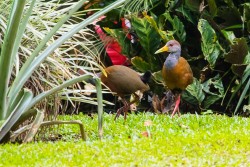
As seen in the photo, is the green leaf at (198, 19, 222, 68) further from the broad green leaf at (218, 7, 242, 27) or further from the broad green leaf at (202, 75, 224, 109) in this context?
the broad green leaf at (218, 7, 242, 27)

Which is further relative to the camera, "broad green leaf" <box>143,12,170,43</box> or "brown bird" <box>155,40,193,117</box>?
"broad green leaf" <box>143,12,170,43</box>

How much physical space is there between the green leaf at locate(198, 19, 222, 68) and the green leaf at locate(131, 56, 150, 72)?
0.90 m

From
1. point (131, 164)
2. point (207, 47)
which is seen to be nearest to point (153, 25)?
point (207, 47)

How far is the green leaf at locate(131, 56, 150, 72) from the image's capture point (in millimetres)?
10242

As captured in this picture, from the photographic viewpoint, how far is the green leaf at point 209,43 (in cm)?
984

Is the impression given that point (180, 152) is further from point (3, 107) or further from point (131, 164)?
point (3, 107)

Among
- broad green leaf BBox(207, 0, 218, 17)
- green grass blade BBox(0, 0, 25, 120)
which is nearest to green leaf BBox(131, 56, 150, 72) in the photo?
broad green leaf BBox(207, 0, 218, 17)

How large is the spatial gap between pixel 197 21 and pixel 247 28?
2.61 feet

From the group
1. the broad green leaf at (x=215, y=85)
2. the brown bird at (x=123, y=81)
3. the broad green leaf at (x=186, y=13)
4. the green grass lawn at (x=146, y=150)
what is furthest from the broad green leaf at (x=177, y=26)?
the green grass lawn at (x=146, y=150)

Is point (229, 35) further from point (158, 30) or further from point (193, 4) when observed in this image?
point (158, 30)

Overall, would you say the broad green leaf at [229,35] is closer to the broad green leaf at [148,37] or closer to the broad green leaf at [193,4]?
the broad green leaf at [193,4]

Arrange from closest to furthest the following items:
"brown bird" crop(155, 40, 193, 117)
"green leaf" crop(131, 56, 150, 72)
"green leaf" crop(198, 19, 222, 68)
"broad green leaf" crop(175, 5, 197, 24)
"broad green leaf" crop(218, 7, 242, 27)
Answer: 1. "brown bird" crop(155, 40, 193, 117)
2. "green leaf" crop(198, 19, 222, 68)
3. "broad green leaf" crop(218, 7, 242, 27)
4. "green leaf" crop(131, 56, 150, 72)
5. "broad green leaf" crop(175, 5, 197, 24)

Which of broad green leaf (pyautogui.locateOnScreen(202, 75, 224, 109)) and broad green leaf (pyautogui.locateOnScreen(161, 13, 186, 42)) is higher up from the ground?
broad green leaf (pyautogui.locateOnScreen(161, 13, 186, 42))

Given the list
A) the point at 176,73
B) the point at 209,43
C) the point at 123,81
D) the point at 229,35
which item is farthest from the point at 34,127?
the point at 229,35
